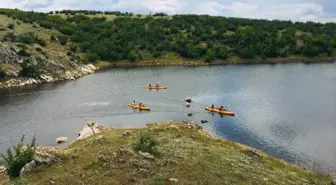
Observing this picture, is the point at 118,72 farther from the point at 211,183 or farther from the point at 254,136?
the point at 211,183

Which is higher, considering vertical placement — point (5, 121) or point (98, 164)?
point (98, 164)

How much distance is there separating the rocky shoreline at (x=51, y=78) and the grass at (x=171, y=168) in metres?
82.5

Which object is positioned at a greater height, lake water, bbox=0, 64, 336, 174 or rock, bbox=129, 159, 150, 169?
rock, bbox=129, 159, 150, 169

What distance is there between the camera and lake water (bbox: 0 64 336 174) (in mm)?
69750

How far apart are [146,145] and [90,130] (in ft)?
92.0

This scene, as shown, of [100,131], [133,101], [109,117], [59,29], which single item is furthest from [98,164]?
[59,29]

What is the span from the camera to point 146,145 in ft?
156

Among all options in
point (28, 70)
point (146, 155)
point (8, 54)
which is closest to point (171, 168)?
point (146, 155)

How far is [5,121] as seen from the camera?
84.0m

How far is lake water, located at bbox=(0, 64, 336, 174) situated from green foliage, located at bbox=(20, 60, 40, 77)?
38.0 ft

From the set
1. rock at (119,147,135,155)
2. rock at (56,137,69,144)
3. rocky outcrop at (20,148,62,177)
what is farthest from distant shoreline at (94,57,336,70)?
rock at (119,147,135,155)

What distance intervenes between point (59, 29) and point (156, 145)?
156 metres

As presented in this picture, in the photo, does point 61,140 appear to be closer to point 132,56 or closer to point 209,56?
point 132,56

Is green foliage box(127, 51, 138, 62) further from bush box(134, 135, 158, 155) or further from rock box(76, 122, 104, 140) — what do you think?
bush box(134, 135, 158, 155)
